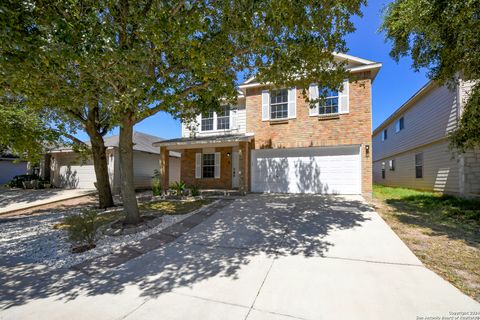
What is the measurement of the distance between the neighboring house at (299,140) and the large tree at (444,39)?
2.40 m

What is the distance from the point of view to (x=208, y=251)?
4703mm

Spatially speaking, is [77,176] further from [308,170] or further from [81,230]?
[308,170]

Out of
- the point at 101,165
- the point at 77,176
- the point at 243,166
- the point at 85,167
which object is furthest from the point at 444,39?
the point at 77,176

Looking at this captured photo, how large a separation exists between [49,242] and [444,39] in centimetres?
1231

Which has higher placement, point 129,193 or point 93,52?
point 93,52

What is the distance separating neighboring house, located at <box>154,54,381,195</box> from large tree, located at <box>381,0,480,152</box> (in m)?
2.40

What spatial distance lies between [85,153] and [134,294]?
9.39 meters

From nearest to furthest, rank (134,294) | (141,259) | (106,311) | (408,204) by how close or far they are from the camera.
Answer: (106,311) → (134,294) → (141,259) → (408,204)

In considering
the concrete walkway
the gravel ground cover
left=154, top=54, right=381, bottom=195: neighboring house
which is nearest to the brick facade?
left=154, top=54, right=381, bottom=195: neighboring house

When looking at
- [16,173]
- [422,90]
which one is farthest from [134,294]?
[16,173]

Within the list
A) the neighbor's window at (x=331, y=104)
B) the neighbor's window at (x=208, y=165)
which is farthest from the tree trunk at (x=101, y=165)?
the neighbor's window at (x=331, y=104)

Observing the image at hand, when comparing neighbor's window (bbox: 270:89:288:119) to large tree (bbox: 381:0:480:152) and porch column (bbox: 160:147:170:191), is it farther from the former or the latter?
porch column (bbox: 160:147:170:191)

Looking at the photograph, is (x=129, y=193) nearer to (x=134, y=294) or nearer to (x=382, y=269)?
(x=134, y=294)

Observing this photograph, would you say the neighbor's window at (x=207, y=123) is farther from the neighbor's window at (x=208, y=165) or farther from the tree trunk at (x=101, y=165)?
the tree trunk at (x=101, y=165)
